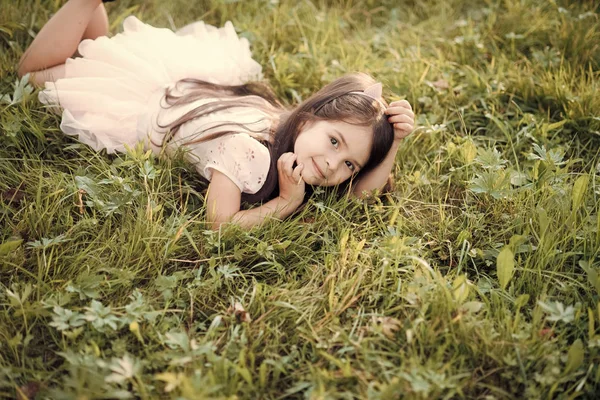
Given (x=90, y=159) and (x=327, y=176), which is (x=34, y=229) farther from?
(x=327, y=176)

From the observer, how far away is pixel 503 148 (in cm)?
310

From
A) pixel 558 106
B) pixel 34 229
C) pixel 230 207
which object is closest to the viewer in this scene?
pixel 34 229

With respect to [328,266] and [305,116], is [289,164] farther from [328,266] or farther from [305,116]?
[328,266]

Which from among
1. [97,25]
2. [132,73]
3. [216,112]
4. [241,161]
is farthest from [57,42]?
[241,161]

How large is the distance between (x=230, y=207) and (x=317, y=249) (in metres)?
0.42

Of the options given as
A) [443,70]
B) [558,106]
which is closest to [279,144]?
[443,70]

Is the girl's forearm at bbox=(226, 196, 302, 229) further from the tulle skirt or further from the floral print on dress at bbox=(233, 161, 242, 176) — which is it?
the tulle skirt

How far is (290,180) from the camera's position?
8.43 feet

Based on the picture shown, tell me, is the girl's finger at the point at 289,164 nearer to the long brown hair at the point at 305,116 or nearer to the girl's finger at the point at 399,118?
the long brown hair at the point at 305,116

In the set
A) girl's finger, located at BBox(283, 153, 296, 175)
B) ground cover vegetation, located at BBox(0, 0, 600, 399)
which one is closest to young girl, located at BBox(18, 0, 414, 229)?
girl's finger, located at BBox(283, 153, 296, 175)

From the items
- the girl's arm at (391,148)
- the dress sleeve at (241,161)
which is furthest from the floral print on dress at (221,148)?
the girl's arm at (391,148)

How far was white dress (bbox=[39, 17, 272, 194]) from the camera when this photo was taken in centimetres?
263

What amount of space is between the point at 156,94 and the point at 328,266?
4.50ft

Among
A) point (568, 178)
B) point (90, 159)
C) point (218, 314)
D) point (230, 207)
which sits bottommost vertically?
point (568, 178)
